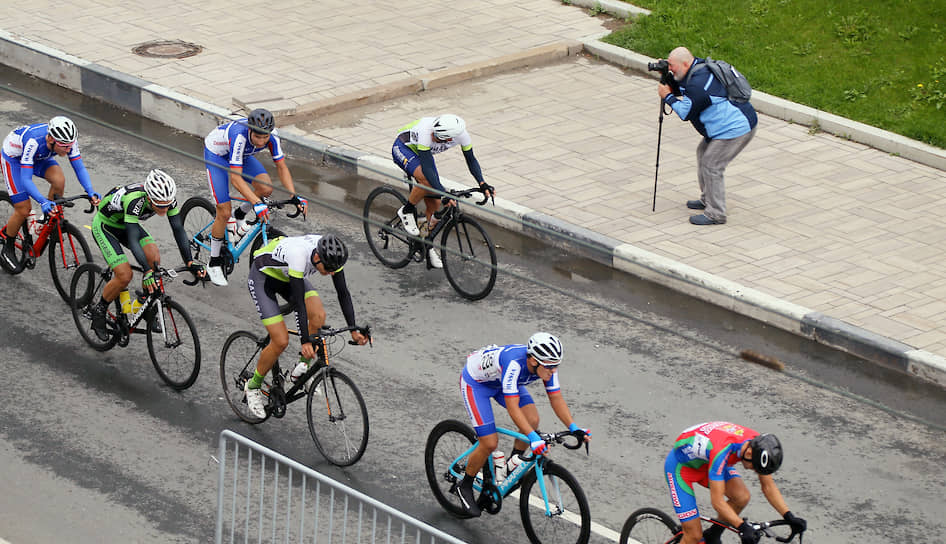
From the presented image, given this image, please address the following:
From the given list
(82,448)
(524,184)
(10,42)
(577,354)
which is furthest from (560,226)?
(10,42)

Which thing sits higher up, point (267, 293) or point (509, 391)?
point (509, 391)

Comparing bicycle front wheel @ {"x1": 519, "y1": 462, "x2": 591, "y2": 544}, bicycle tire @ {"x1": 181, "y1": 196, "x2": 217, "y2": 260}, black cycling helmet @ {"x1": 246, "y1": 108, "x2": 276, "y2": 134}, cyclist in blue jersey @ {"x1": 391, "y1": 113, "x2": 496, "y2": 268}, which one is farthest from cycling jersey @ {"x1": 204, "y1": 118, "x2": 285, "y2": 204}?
bicycle front wheel @ {"x1": 519, "y1": 462, "x2": 591, "y2": 544}

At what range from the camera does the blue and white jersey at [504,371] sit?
333 inches

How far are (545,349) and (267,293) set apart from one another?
2.50 metres

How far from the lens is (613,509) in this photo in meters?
9.20

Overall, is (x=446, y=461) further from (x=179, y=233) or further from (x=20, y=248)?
(x=20, y=248)

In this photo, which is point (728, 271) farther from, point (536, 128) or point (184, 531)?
point (184, 531)

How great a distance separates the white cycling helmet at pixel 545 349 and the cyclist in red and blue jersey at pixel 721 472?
0.94 m

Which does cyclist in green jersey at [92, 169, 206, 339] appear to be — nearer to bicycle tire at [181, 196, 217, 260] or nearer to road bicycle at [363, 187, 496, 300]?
bicycle tire at [181, 196, 217, 260]

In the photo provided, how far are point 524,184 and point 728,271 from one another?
288cm

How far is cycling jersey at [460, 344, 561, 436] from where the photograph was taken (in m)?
8.48

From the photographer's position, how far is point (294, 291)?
31.1 feet

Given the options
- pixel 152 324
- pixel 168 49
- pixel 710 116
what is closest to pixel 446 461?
pixel 152 324

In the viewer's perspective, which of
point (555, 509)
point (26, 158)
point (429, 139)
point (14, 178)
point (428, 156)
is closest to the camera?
point (555, 509)
